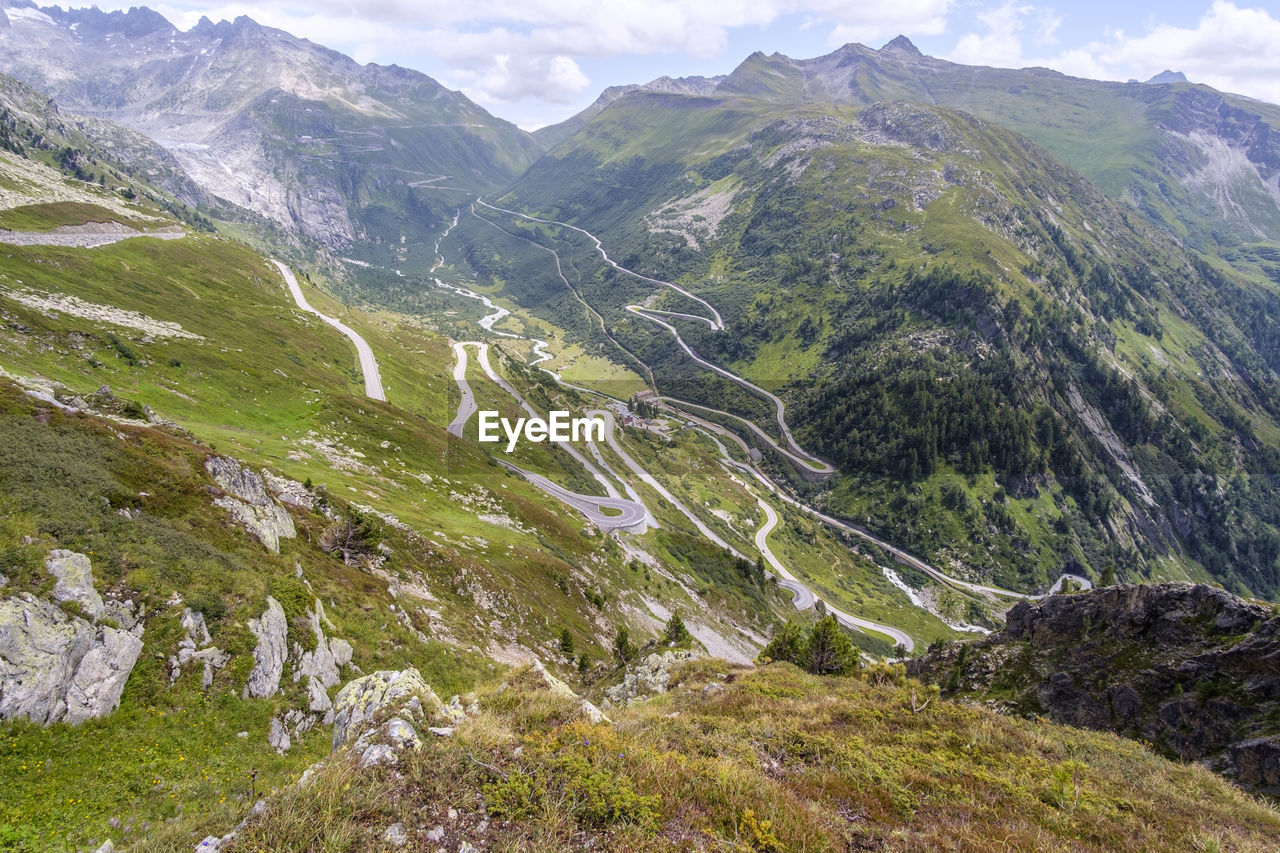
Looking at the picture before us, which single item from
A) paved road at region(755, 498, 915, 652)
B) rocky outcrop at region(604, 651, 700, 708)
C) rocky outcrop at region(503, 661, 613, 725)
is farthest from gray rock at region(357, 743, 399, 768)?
paved road at region(755, 498, 915, 652)

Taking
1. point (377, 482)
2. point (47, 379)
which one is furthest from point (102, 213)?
point (377, 482)

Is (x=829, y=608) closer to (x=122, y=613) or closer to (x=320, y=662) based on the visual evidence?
(x=320, y=662)

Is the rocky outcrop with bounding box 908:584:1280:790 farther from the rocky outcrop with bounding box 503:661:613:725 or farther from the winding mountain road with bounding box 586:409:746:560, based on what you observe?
the winding mountain road with bounding box 586:409:746:560

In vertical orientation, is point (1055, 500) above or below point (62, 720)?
below

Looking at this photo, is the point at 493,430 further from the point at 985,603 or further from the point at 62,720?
the point at 985,603

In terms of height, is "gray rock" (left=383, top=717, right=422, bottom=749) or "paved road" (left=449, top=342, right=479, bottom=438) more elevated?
"gray rock" (left=383, top=717, right=422, bottom=749)

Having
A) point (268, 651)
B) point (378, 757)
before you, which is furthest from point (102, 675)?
point (378, 757)
